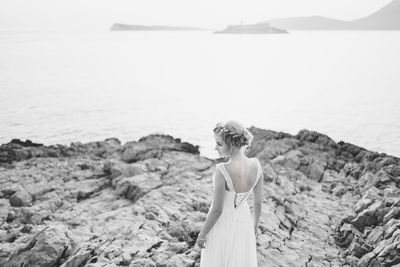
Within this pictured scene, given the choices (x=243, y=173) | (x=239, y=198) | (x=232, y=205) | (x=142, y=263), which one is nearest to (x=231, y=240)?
(x=232, y=205)

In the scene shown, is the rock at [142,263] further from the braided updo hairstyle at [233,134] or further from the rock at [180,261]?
the braided updo hairstyle at [233,134]

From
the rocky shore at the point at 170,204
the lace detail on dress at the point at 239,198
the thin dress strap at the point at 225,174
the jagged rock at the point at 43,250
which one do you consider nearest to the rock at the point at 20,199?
the rocky shore at the point at 170,204

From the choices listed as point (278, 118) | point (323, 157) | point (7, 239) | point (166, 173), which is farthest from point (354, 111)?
point (7, 239)

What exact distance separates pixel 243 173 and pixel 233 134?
559 millimetres

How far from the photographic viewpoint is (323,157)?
718 inches

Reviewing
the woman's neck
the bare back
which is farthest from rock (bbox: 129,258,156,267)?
the woman's neck

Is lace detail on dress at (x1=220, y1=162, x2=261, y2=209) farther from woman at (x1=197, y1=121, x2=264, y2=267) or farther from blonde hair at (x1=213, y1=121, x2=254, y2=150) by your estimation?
blonde hair at (x1=213, y1=121, x2=254, y2=150)

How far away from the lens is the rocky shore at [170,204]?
820 centimetres

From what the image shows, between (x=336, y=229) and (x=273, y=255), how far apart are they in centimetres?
357

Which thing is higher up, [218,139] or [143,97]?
[218,139]

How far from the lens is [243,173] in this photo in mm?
4598

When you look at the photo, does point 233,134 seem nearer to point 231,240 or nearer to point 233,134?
point 233,134

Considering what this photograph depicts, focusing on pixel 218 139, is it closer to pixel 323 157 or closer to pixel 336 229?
pixel 336 229

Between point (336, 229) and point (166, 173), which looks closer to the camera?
point (336, 229)
